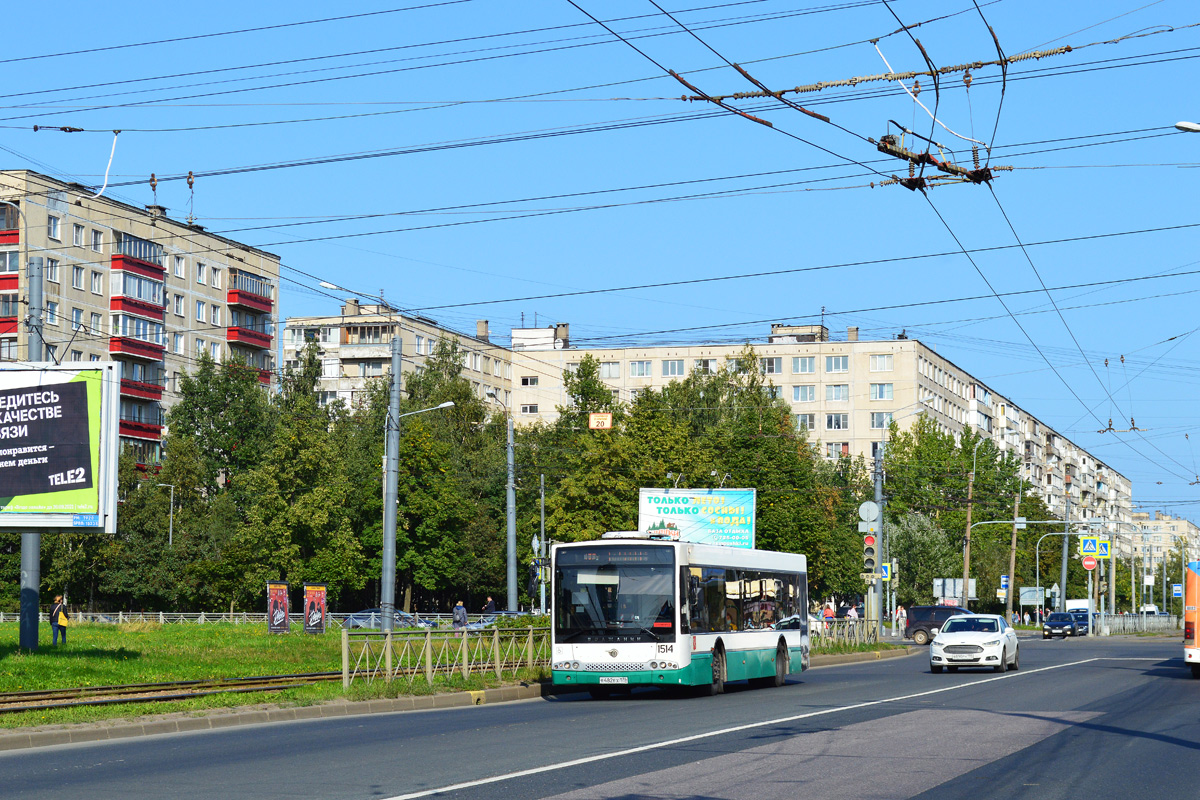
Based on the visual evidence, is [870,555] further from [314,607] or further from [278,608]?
[278,608]

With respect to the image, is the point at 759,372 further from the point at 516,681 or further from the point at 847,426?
the point at 516,681

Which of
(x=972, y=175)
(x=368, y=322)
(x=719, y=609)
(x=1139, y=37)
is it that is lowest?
(x=719, y=609)

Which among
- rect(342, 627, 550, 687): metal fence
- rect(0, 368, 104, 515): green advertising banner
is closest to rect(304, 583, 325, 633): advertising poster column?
rect(0, 368, 104, 515): green advertising banner

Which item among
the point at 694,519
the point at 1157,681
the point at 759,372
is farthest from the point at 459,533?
the point at 1157,681

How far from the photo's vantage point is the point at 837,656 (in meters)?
38.0

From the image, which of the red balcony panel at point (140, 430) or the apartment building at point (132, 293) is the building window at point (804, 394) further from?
the red balcony panel at point (140, 430)

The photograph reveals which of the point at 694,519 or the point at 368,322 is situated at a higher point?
the point at 368,322

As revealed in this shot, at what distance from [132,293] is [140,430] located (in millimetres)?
7933

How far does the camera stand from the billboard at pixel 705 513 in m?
49.0

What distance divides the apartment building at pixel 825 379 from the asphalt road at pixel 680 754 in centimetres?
8509

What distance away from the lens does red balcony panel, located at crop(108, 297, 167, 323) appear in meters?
76.9

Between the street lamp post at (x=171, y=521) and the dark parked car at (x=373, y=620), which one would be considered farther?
the street lamp post at (x=171, y=521)

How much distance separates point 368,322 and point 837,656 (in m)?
80.7

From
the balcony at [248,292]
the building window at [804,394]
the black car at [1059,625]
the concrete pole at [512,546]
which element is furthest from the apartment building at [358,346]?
the concrete pole at [512,546]
